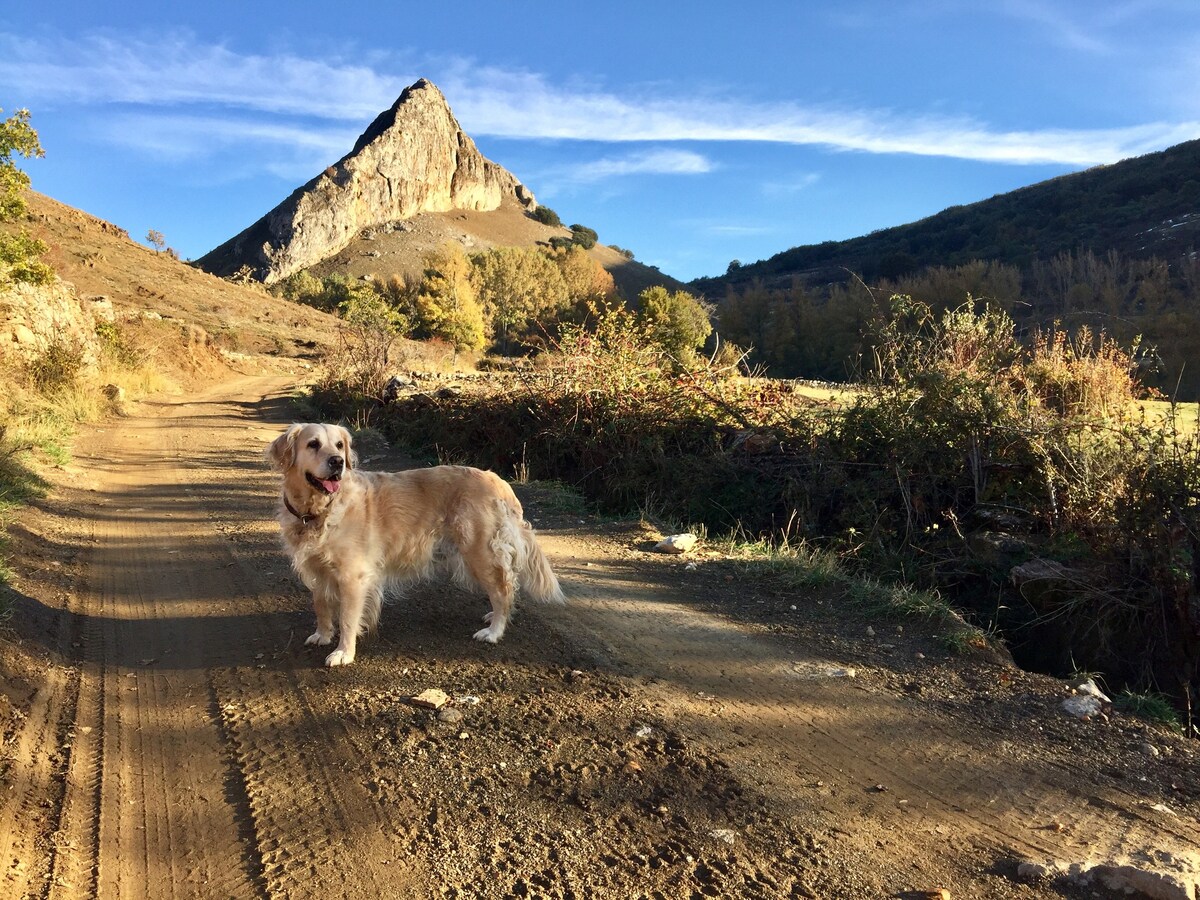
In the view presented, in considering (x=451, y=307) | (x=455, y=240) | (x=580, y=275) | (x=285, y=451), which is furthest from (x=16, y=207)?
(x=455, y=240)

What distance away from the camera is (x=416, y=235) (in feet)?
339

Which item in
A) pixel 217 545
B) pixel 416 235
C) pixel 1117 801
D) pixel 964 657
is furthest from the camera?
pixel 416 235

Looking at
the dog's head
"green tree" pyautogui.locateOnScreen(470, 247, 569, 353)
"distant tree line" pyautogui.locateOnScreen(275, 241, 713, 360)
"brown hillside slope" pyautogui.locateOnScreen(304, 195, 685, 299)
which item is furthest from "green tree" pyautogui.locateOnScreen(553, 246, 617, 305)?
the dog's head

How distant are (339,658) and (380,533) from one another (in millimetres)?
752

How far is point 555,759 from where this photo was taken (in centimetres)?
347

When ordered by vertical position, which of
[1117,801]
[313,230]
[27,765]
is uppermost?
[313,230]

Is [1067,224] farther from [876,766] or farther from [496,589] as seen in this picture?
[876,766]

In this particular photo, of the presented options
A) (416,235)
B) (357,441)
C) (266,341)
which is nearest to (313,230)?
(416,235)

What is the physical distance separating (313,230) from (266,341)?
2306 inches

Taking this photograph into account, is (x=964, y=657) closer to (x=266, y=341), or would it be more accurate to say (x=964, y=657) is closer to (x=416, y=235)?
(x=266, y=341)

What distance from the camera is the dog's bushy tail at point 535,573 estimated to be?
5055mm

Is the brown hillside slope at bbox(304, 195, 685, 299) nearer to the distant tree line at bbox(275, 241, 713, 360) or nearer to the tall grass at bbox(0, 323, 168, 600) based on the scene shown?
the distant tree line at bbox(275, 241, 713, 360)

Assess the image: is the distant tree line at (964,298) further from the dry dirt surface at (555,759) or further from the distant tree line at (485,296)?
the dry dirt surface at (555,759)

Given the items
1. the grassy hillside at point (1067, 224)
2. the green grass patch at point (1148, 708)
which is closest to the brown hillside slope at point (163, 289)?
the grassy hillside at point (1067, 224)
